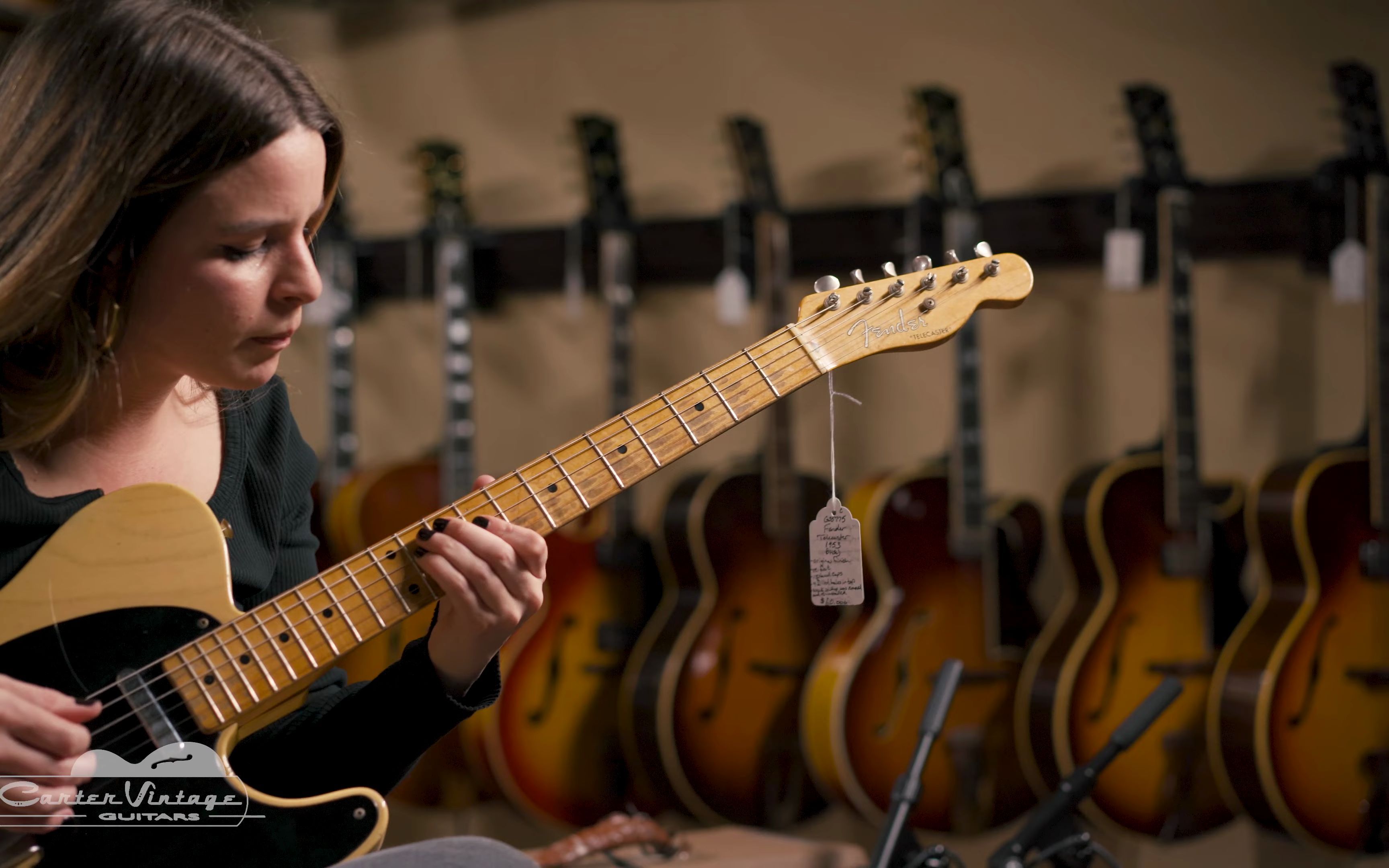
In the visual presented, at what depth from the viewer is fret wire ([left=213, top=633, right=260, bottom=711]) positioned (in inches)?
38.1

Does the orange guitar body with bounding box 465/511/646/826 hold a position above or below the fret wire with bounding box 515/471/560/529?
below

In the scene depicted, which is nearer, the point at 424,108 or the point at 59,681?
the point at 59,681

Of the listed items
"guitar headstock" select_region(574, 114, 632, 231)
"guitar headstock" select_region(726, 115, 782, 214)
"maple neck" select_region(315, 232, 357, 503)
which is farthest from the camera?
"maple neck" select_region(315, 232, 357, 503)

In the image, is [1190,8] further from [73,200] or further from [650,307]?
[73,200]

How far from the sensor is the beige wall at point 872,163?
7.77 feet

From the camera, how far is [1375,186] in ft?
7.03

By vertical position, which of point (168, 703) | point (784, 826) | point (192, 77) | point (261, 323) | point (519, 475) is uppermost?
point (192, 77)

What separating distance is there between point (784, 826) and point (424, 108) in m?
1.81

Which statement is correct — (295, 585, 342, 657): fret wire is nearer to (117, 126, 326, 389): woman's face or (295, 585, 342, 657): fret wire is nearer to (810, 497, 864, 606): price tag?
(117, 126, 326, 389): woman's face

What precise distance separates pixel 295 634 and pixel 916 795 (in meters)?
0.65

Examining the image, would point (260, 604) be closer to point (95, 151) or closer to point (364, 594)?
point (364, 594)

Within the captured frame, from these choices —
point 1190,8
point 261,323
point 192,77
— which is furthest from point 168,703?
point 1190,8

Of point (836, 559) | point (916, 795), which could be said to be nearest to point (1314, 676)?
point (916, 795)

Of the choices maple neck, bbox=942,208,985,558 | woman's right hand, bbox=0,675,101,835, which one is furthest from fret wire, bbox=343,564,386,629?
maple neck, bbox=942,208,985,558
